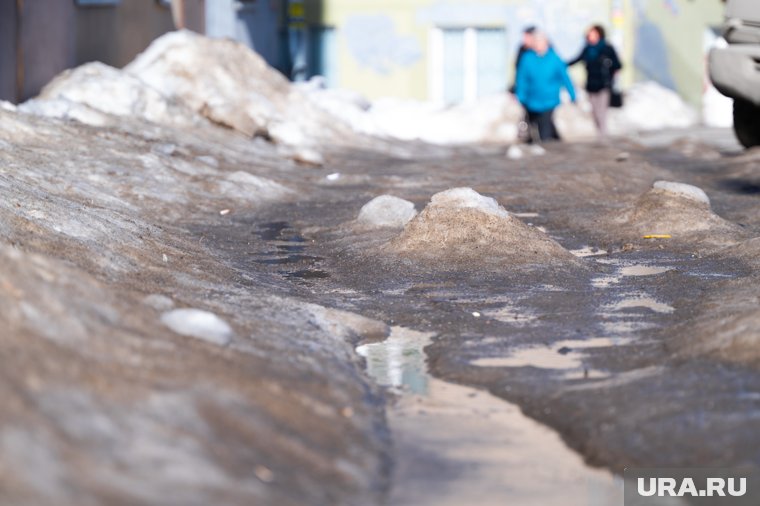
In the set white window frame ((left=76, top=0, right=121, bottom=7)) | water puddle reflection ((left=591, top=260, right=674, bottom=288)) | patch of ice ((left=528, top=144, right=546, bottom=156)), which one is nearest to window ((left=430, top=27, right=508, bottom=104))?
patch of ice ((left=528, top=144, right=546, bottom=156))

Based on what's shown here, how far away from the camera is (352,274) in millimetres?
6457

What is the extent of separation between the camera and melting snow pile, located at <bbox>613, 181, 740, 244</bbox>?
7.47 m

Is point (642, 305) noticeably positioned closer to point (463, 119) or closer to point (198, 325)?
point (198, 325)

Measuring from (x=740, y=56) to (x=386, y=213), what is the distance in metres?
2.79

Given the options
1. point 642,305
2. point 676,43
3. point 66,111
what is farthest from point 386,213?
point 676,43

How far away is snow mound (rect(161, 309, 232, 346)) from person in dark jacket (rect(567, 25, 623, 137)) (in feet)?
44.0

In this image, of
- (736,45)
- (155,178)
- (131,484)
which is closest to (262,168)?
(155,178)

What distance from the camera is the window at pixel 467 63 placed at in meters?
24.2

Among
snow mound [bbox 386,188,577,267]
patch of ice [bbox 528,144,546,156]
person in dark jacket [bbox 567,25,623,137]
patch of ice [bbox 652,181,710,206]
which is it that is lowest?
patch of ice [bbox 528,144,546,156]

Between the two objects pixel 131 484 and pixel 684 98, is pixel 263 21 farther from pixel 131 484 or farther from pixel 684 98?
pixel 131 484

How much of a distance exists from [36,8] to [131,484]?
1086 centimetres

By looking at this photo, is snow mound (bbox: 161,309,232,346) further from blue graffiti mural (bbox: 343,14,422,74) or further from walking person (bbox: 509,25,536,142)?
blue graffiti mural (bbox: 343,14,422,74)

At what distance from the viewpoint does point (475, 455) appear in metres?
3.53

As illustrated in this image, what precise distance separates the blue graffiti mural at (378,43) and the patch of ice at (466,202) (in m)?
17.4
